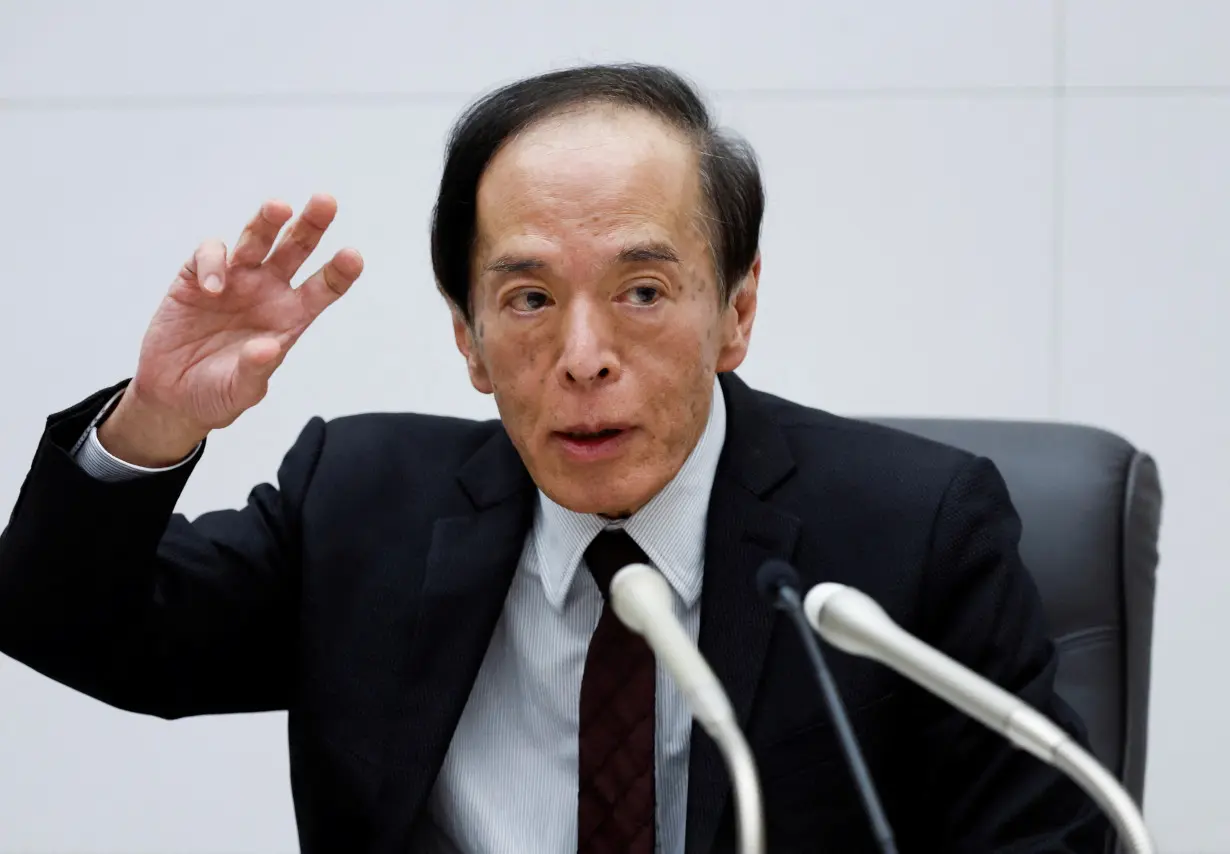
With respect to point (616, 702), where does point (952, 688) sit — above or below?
above

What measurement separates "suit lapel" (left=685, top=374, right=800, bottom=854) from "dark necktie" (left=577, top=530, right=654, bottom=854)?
0.15ft

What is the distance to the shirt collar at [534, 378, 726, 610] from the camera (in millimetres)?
1464

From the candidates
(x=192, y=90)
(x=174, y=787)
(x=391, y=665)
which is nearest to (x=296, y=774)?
(x=391, y=665)

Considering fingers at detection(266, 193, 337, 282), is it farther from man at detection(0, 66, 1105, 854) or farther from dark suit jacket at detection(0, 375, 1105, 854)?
dark suit jacket at detection(0, 375, 1105, 854)

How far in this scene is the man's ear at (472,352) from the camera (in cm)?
147

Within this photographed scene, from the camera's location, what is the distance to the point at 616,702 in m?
1.40

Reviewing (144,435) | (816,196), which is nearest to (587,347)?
(144,435)

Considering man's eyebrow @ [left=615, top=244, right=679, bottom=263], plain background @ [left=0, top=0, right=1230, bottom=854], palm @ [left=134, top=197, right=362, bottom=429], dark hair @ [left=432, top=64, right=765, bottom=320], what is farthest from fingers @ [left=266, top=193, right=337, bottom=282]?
plain background @ [left=0, top=0, right=1230, bottom=854]

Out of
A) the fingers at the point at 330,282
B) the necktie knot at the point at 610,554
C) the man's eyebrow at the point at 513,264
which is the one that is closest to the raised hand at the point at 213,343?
the fingers at the point at 330,282

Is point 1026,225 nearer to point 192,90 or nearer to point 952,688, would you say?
point 192,90

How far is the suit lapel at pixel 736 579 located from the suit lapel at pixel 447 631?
0.22 meters

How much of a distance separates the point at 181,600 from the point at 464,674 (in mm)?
303

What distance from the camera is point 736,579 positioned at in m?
1.44

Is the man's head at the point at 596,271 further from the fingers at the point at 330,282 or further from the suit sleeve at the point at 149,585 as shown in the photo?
the suit sleeve at the point at 149,585
